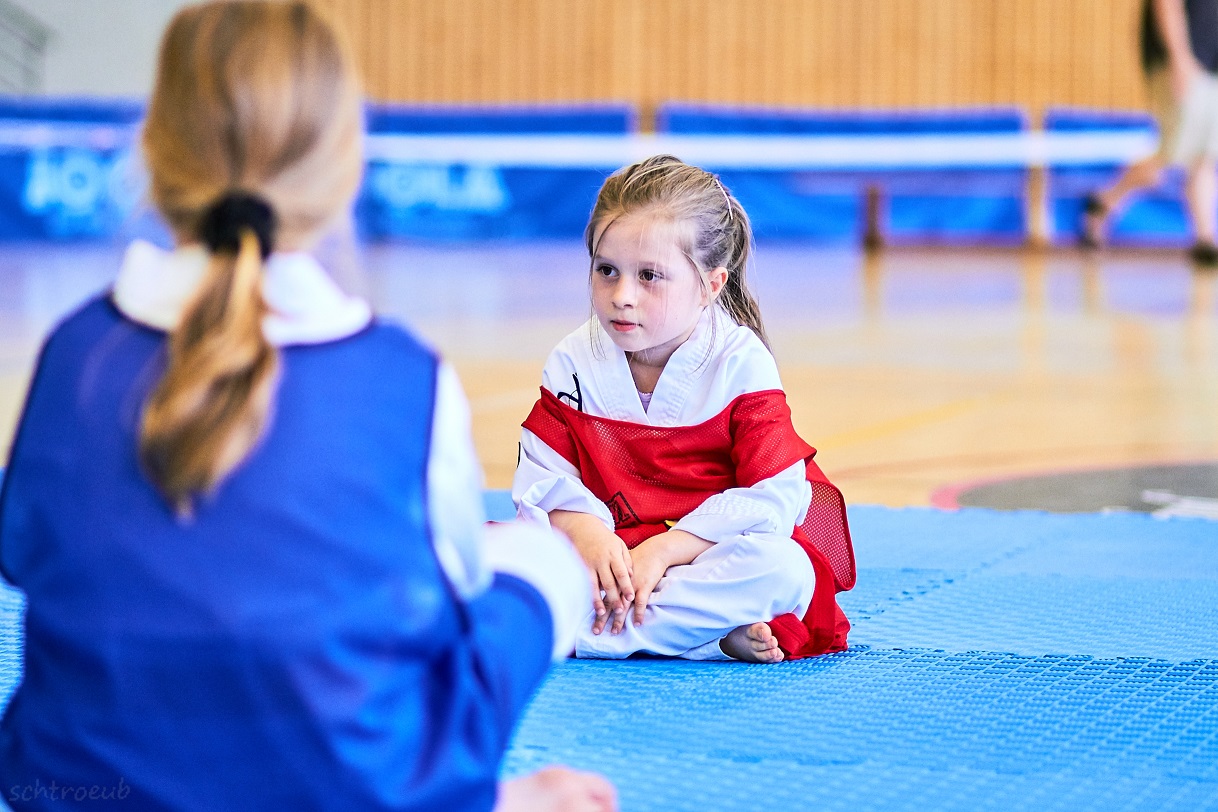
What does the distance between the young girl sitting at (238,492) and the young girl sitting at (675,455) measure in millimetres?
884

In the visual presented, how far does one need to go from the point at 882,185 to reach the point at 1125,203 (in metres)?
1.93

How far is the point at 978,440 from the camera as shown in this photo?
3.92 metres

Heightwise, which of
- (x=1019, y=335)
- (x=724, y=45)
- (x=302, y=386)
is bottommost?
(x=1019, y=335)

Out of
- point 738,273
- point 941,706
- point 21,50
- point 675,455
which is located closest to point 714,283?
point 738,273

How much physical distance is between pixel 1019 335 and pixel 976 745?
4.81 metres

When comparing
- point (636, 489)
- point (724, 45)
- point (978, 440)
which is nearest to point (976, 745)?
point (636, 489)

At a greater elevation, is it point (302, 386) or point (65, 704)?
point (302, 386)

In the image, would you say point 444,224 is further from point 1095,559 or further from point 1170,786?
point 1170,786

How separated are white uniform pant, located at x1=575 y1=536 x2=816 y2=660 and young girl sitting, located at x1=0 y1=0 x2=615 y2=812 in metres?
0.89

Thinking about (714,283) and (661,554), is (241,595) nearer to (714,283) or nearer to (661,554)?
(661,554)

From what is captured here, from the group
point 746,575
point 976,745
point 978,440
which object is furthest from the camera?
point 978,440

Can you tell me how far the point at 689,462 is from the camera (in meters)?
2.14

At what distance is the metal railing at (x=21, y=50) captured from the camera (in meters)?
12.6

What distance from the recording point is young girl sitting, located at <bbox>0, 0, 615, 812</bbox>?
109cm
